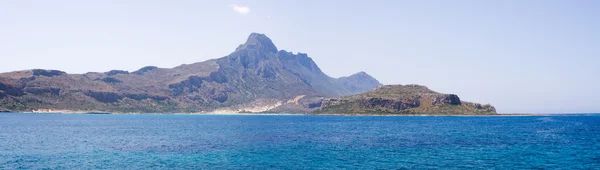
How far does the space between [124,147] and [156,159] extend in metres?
20.3

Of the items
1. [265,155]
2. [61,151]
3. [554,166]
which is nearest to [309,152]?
[265,155]

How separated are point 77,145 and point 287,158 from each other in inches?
1731

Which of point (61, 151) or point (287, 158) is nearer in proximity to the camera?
point (287, 158)

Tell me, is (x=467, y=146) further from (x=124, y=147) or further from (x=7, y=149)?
(x=7, y=149)

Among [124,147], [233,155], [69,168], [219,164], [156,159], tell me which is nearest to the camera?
[69,168]

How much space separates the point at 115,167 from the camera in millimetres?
57688

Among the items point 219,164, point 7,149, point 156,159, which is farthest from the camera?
point 7,149

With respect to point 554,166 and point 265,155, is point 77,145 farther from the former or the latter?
point 554,166

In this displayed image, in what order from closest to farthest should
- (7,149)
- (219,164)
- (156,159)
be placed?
(219,164) < (156,159) < (7,149)

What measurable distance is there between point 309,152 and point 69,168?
1397 inches

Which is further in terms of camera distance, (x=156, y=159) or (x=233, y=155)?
(x=233, y=155)

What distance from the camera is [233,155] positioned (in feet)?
229

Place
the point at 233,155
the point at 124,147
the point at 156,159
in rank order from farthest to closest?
the point at 124,147 < the point at 233,155 < the point at 156,159

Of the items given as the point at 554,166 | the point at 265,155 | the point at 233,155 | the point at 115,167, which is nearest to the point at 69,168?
the point at 115,167
